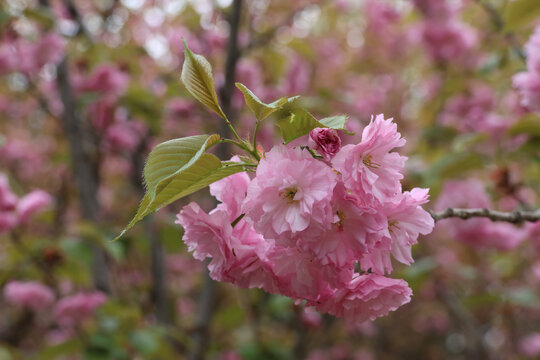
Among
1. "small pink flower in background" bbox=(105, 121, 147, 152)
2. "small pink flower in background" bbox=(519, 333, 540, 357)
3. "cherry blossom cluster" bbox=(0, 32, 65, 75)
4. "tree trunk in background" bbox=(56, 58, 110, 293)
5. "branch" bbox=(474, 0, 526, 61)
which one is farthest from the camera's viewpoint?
"small pink flower in background" bbox=(519, 333, 540, 357)

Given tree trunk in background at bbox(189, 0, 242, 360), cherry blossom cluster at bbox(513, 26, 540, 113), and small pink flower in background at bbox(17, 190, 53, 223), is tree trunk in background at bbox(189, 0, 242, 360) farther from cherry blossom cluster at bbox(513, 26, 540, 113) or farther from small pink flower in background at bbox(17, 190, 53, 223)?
cherry blossom cluster at bbox(513, 26, 540, 113)

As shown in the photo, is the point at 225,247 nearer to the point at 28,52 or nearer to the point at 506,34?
the point at 506,34

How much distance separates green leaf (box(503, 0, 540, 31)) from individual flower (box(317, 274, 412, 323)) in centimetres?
105

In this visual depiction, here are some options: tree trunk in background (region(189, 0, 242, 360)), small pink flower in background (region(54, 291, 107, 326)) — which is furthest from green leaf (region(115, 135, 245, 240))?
small pink flower in background (region(54, 291, 107, 326))

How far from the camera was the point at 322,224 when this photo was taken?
1.89 ft

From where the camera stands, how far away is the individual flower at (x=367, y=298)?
66 cm

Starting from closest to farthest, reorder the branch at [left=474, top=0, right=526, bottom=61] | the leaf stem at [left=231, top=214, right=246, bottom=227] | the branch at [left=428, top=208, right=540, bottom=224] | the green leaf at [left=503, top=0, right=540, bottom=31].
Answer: the leaf stem at [left=231, top=214, right=246, bottom=227]
the branch at [left=428, top=208, right=540, bottom=224]
the green leaf at [left=503, top=0, right=540, bottom=31]
the branch at [left=474, top=0, right=526, bottom=61]

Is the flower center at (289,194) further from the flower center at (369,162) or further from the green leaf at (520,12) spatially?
the green leaf at (520,12)

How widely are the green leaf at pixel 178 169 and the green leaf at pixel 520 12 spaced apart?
3.69 feet

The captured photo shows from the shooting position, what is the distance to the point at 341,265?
611 mm

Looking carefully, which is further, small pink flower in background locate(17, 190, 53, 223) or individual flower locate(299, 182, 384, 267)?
small pink flower in background locate(17, 190, 53, 223)

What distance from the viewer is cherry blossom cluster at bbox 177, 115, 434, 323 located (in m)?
0.59

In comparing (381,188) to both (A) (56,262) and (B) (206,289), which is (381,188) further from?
(A) (56,262)

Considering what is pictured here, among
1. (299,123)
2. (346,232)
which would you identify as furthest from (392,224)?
(299,123)
